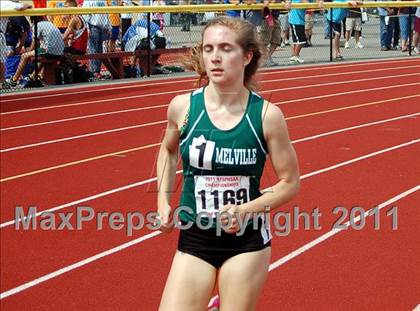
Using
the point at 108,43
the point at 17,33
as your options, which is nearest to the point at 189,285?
the point at 17,33

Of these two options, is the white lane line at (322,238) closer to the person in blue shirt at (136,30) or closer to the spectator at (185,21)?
the person in blue shirt at (136,30)

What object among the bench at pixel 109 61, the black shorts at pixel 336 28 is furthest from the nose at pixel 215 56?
the black shorts at pixel 336 28

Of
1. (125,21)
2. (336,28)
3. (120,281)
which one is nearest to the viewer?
(120,281)

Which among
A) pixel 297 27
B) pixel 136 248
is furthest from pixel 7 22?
pixel 136 248

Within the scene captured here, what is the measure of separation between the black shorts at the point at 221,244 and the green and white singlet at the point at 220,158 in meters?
0.07

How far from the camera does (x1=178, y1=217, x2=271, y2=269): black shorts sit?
3.70 metres

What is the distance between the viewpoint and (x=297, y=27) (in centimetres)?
1956

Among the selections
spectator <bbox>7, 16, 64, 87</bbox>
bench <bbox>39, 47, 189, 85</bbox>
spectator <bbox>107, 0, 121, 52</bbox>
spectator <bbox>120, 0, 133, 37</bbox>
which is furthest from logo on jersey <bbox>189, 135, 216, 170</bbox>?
spectator <bbox>120, 0, 133, 37</bbox>

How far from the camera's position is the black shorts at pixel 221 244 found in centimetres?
370

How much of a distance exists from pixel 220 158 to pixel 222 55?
1.26ft

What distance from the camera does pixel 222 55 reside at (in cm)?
367

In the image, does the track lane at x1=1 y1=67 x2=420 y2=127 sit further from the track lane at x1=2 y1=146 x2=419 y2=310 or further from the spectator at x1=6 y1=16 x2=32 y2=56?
the track lane at x1=2 y1=146 x2=419 y2=310

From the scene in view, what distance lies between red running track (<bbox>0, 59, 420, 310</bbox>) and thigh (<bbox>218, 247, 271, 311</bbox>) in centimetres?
128

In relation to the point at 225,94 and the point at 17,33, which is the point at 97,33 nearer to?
the point at 17,33
